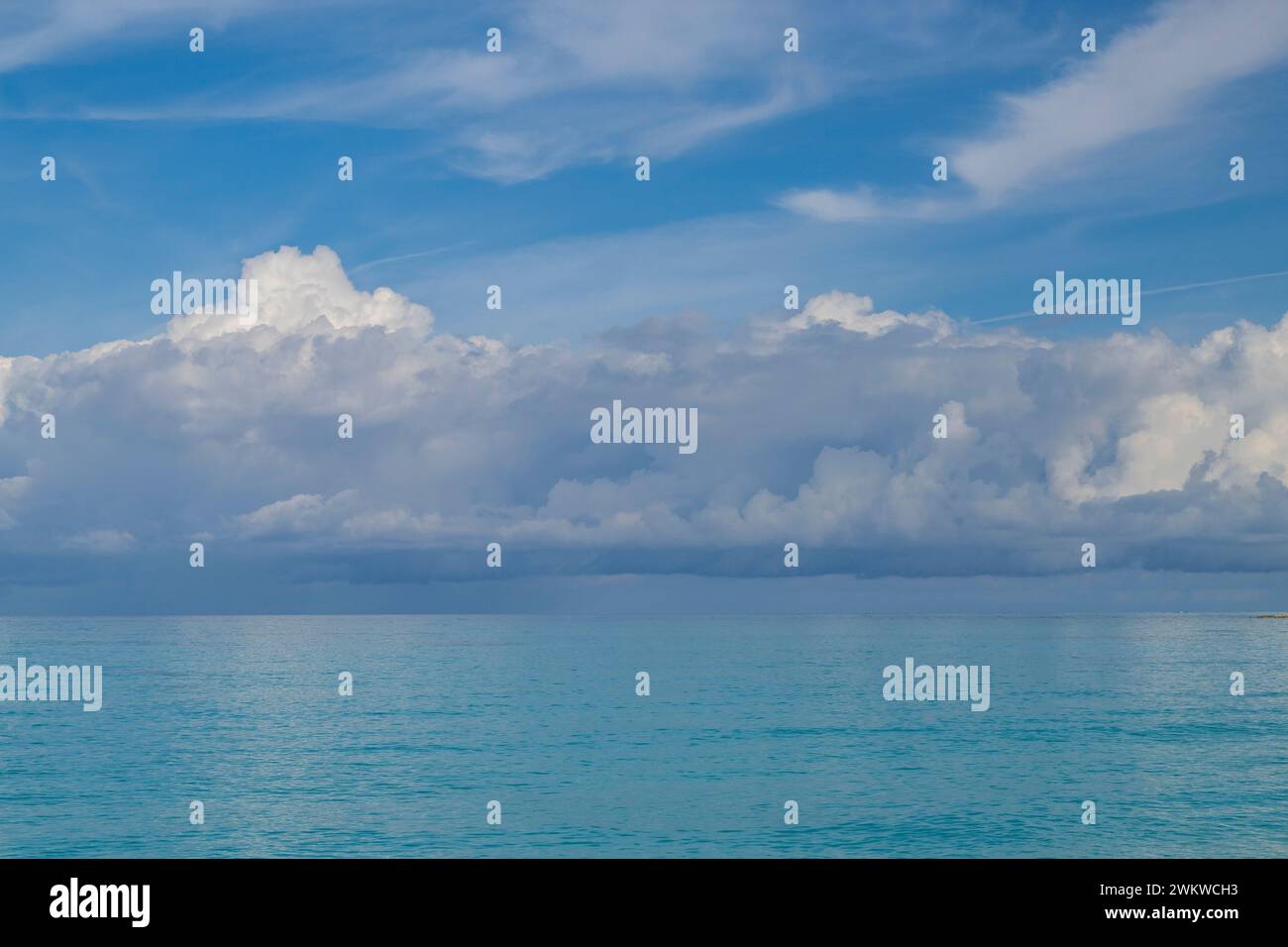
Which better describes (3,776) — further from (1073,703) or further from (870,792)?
(1073,703)

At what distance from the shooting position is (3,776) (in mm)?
61250

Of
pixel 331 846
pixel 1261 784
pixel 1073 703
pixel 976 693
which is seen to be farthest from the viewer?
pixel 976 693

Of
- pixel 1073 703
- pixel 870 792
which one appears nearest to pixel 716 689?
pixel 1073 703

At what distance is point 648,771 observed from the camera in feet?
204

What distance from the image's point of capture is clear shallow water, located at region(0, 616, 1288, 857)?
151 feet

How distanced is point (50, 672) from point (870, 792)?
5187 inches

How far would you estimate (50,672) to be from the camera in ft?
479

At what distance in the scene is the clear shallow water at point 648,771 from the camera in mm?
46000

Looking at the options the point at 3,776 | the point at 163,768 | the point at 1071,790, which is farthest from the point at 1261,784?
the point at 3,776
